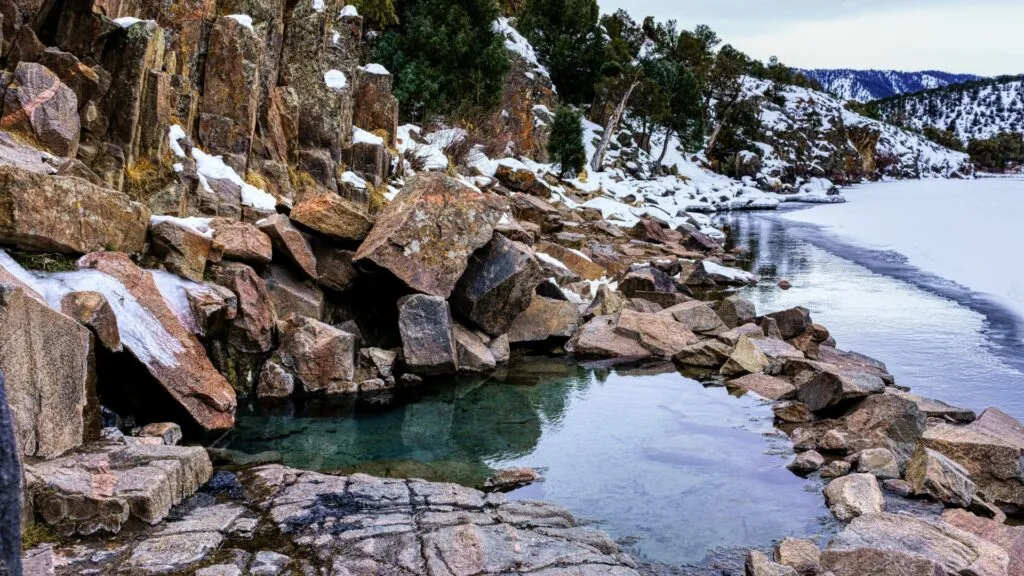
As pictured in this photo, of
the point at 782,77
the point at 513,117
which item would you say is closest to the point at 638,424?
the point at 513,117

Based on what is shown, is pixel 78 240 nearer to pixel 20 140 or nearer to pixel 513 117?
pixel 20 140

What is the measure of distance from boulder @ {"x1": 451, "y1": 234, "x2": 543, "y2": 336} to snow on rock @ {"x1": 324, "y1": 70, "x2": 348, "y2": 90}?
616cm

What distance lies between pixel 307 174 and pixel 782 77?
8565 centimetres

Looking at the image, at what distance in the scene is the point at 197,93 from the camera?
45.4 feet

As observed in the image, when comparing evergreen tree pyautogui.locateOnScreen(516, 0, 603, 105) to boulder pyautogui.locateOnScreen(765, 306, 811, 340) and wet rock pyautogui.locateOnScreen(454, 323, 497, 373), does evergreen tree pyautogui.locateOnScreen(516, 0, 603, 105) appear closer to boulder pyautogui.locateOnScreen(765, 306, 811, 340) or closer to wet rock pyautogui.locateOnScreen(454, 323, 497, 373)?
boulder pyautogui.locateOnScreen(765, 306, 811, 340)

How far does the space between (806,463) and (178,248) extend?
883cm

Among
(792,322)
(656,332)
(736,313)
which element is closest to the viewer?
(656,332)

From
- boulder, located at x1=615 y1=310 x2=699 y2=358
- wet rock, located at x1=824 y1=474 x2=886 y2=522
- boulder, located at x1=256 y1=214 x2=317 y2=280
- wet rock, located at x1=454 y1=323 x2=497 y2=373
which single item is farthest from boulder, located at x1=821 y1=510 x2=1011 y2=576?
boulder, located at x1=256 y1=214 x2=317 y2=280

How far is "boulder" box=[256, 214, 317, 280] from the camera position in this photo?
11.8 meters

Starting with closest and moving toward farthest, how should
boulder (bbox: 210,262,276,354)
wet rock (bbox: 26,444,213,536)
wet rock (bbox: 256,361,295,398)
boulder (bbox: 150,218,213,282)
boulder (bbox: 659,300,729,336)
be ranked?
wet rock (bbox: 26,444,213,536)
boulder (bbox: 150,218,213,282)
boulder (bbox: 210,262,276,354)
wet rock (bbox: 256,361,295,398)
boulder (bbox: 659,300,729,336)

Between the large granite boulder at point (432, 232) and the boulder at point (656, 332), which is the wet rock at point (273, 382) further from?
the boulder at point (656, 332)

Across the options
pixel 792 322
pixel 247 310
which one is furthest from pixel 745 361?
pixel 247 310

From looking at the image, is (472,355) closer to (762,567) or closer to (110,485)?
(762,567)

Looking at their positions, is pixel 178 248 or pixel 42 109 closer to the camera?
pixel 42 109
